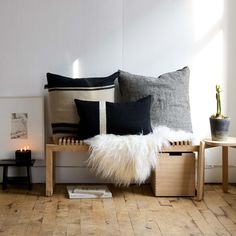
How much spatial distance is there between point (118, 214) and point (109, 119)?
2.44 feet

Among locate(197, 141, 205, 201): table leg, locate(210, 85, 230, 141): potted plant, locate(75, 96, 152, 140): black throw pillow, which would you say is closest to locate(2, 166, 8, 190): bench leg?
locate(75, 96, 152, 140): black throw pillow

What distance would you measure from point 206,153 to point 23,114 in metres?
1.61

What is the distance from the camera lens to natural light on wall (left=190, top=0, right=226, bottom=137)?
376cm

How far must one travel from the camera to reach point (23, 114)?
12.3 ft

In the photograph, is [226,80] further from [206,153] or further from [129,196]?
[129,196]

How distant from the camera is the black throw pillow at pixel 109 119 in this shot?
337cm

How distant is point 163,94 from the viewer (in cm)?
360

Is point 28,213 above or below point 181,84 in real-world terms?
below

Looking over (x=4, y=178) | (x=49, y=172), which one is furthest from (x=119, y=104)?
(x=4, y=178)

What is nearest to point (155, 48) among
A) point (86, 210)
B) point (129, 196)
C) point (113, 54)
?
point (113, 54)

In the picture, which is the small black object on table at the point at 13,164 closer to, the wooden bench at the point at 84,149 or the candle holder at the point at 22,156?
the candle holder at the point at 22,156

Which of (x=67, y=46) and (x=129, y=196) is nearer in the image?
(x=129, y=196)

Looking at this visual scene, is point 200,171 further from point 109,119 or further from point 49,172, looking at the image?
point 49,172

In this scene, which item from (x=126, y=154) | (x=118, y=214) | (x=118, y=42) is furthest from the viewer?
(x=118, y=42)
